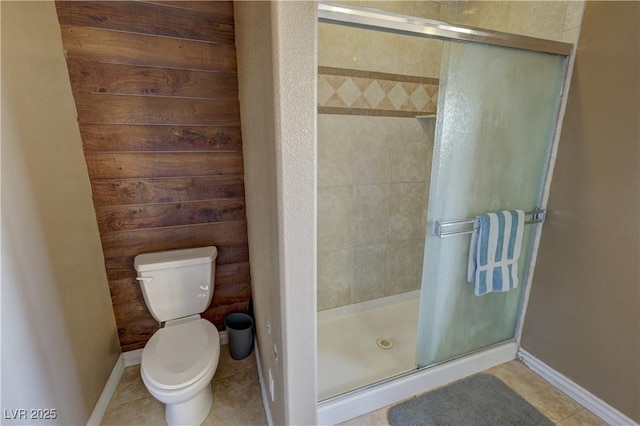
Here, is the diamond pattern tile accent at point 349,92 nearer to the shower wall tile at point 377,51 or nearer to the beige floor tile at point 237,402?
the shower wall tile at point 377,51

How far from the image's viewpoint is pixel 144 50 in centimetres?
150

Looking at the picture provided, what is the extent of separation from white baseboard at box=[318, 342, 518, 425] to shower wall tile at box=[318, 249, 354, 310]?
81cm

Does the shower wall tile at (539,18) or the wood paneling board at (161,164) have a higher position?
the shower wall tile at (539,18)

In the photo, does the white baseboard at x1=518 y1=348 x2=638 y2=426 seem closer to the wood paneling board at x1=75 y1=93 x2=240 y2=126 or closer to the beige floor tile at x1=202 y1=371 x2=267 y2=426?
the beige floor tile at x1=202 y1=371 x2=267 y2=426

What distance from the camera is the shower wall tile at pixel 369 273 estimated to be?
2279 mm

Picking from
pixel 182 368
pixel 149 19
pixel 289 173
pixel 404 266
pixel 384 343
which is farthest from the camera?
pixel 404 266

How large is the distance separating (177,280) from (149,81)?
1115mm

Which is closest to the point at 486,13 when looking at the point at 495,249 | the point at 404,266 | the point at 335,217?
the point at 495,249

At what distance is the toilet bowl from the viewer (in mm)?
1280

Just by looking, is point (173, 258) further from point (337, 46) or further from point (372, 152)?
point (337, 46)

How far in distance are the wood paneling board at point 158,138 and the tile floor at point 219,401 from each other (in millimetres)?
1391

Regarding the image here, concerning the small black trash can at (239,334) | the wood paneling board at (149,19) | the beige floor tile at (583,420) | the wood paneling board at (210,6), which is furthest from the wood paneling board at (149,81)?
the beige floor tile at (583,420)

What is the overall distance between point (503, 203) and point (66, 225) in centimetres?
220

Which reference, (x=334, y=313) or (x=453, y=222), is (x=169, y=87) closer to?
(x=453, y=222)
